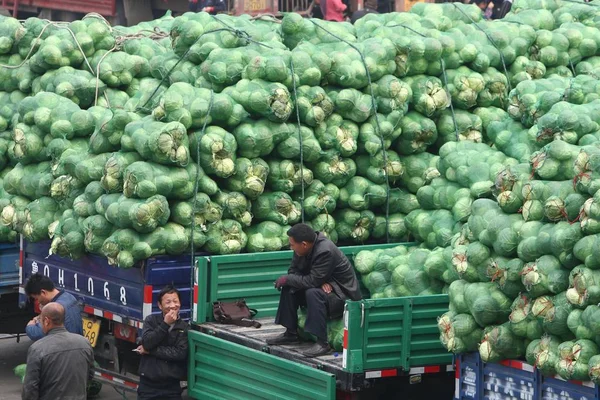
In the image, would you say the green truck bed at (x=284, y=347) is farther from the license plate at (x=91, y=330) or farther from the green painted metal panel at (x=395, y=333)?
the license plate at (x=91, y=330)

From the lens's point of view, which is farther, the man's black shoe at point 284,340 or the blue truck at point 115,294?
the blue truck at point 115,294

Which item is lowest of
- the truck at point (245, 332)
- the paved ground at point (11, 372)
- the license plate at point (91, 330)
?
the paved ground at point (11, 372)

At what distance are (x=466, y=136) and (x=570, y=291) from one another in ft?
14.9

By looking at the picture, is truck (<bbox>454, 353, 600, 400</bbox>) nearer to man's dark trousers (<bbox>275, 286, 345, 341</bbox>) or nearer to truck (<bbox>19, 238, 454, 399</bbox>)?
truck (<bbox>19, 238, 454, 399</bbox>)

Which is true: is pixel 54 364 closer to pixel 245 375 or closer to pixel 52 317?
pixel 52 317

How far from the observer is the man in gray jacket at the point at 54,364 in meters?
9.43

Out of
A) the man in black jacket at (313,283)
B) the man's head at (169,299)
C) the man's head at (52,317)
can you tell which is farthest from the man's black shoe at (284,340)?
the man's head at (52,317)

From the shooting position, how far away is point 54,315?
952cm

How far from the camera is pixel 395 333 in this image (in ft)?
33.4

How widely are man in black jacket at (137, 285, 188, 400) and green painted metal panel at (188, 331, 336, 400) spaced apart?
0.41ft

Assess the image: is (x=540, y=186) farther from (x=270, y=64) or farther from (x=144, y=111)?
(x=144, y=111)

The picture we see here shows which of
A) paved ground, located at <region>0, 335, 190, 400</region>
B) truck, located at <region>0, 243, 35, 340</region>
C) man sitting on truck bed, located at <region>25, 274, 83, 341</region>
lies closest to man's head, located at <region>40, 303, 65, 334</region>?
man sitting on truck bed, located at <region>25, 274, 83, 341</region>

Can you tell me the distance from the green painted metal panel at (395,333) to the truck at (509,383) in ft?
→ 1.68

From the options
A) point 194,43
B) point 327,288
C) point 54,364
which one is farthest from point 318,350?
point 194,43
